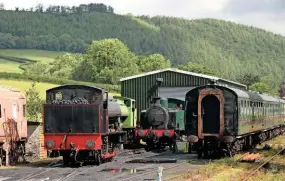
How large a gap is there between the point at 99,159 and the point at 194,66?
392 feet

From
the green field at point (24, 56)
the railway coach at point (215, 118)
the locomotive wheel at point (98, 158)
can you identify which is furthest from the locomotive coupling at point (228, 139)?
the green field at point (24, 56)

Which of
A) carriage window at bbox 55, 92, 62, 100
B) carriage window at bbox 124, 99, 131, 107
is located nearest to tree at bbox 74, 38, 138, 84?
carriage window at bbox 124, 99, 131, 107

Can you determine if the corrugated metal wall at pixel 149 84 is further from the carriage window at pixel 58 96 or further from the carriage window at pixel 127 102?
the carriage window at pixel 58 96

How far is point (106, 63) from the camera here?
108 metres

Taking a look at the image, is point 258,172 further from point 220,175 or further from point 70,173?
point 70,173

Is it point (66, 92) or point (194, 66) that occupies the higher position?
point (194, 66)

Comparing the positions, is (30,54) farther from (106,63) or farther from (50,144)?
(50,144)

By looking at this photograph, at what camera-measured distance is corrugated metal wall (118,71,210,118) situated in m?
40.2

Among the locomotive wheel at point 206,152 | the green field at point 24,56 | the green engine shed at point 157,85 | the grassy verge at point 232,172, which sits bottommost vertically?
the grassy verge at point 232,172

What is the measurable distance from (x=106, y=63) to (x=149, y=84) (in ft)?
223

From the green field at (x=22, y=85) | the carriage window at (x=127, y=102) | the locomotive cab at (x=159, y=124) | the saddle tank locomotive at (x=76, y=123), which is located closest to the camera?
the saddle tank locomotive at (x=76, y=123)

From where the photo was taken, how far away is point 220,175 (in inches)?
683

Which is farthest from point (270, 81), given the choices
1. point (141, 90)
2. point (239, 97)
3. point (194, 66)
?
point (239, 97)

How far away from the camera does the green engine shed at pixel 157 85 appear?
1577 inches
